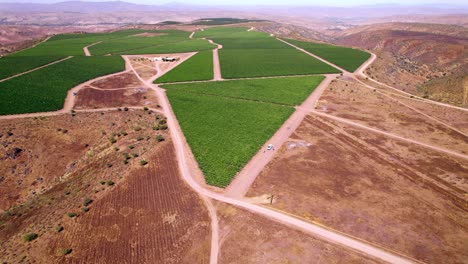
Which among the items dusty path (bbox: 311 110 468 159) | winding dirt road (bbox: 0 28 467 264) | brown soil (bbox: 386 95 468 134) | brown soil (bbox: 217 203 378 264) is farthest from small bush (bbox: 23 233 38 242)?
brown soil (bbox: 386 95 468 134)

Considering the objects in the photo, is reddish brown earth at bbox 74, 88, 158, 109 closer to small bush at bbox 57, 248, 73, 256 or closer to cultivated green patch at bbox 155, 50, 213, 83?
cultivated green patch at bbox 155, 50, 213, 83

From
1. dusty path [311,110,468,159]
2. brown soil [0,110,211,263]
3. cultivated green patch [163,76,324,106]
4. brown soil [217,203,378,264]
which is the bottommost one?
brown soil [0,110,211,263]

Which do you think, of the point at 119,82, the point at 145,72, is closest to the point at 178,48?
the point at 145,72

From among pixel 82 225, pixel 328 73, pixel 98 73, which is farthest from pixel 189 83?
pixel 82 225

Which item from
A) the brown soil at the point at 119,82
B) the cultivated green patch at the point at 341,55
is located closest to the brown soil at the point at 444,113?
the cultivated green patch at the point at 341,55

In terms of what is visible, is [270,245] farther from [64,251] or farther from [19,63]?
[19,63]

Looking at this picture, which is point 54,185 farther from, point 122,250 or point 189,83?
point 189,83

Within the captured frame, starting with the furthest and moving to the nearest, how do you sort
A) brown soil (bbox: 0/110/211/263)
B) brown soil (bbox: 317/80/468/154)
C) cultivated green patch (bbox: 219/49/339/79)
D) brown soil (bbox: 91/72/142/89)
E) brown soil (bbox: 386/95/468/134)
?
1. cultivated green patch (bbox: 219/49/339/79)
2. brown soil (bbox: 91/72/142/89)
3. brown soil (bbox: 386/95/468/134)
4. brown soil (bbox: 317/80/468/154)
5. brown soil (bbox: 0/110/211/263)
